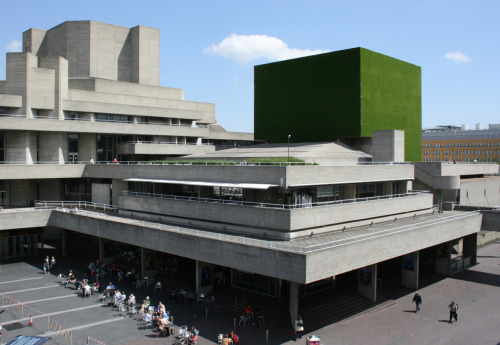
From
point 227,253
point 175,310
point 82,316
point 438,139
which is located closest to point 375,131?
point 227,253

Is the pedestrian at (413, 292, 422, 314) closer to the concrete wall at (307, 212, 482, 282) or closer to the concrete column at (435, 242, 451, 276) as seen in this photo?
the concrete wall at (307, 212, 482, 282)

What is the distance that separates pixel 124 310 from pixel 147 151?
101 ft

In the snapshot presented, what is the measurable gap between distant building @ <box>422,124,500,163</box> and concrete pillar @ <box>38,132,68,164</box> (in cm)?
8809

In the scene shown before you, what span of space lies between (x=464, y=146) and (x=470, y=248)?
254ft

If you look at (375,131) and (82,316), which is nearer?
(82,316)

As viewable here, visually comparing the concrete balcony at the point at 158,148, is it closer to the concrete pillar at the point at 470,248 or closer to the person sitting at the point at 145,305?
the person sitting at the point at 145,305

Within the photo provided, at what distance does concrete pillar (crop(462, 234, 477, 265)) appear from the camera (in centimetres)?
4375

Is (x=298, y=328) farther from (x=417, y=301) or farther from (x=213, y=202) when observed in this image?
(x=213, y=202)

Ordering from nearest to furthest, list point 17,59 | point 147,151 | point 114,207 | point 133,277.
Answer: point 133,277 → point 114,207 → point 17,59 → point 147,151

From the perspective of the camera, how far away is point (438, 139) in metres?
118

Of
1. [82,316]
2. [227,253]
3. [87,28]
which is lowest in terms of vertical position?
[82,316]

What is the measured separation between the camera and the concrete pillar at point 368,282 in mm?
32109

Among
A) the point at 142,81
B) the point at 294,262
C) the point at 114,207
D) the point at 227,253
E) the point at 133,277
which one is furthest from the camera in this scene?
the point at 142,81

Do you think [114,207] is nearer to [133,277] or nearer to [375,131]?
[133,277]
